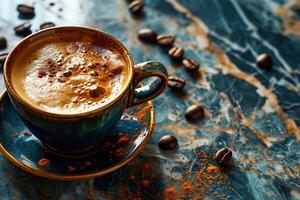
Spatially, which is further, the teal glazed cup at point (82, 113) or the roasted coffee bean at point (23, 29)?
the roasted coffee bean at point (23, 29)

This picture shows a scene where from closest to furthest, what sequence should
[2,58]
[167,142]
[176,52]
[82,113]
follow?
1. [82,113]
2. [167,142]
3. [2,58]
4. [176,52]

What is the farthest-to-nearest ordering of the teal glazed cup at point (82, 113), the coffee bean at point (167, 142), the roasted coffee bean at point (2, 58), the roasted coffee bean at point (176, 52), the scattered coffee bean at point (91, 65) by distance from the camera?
the roasted coffee bean at point (176, 52) → the roasted coffee bean at point (2, 58) → the coffee bean at point (167, 142) → the scattered coffee bean at point (91, 65) → the teal glazed cup at point (82, 113)

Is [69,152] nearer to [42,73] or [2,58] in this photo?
[42,73]

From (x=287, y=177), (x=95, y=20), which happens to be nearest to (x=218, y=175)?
(x=287, y=177)

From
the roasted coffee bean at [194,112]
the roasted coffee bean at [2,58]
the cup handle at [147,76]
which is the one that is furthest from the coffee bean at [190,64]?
the roasted coffee bean at [2,58]

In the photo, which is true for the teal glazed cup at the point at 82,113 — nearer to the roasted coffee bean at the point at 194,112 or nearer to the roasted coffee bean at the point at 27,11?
the roasted coffee bean at the point at 194,112

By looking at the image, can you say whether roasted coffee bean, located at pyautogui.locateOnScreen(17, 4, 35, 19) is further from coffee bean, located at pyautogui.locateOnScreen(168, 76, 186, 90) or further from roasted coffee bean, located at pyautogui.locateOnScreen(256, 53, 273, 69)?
roasted coffee bean, located at pyautogui.locateOnScreen(256, 53, 273, 69)

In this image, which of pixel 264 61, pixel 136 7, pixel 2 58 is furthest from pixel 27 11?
pixel 264 61
